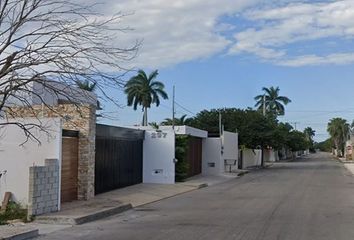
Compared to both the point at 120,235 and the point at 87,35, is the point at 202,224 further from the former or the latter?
the point at 87,35

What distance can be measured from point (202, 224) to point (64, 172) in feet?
23.4

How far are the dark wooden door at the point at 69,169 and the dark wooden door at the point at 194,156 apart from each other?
18.3 m

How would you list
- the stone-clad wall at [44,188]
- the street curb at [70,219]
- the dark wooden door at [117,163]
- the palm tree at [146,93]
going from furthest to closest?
the palm tree at [146,93] < the dark wooden door at [117,163] < the stone-clad wall at [44,188] < the street curb at [70,219]

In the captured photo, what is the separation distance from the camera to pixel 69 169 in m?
20.6

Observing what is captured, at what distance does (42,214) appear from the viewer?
645 inches

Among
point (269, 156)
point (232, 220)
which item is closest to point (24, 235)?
point (232, 220)

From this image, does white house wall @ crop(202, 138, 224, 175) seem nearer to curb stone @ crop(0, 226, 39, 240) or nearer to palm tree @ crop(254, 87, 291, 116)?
curb stone @ crop(0, 226, 39, 240)

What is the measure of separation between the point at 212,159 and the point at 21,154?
2730 centimetres

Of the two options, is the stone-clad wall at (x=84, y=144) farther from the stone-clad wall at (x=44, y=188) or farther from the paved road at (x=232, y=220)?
the stone-clad wall at (x=44, y=188)

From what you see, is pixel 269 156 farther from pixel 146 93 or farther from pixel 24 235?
pixel 24 235

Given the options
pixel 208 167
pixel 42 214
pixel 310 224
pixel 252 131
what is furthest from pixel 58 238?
pixel 252 131

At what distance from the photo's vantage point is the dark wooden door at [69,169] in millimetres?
20031

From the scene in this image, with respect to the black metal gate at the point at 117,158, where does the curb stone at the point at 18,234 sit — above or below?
below

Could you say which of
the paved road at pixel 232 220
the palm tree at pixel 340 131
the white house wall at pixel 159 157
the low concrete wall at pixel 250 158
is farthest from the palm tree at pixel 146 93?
the palm tree at pixel 340 131
